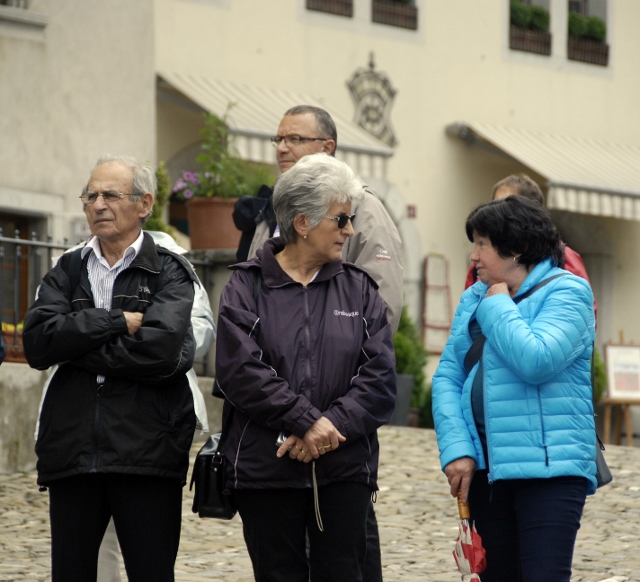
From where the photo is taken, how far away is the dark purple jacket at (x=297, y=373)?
4312 millimetres

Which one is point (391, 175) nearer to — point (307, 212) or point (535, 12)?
point (535, 12)

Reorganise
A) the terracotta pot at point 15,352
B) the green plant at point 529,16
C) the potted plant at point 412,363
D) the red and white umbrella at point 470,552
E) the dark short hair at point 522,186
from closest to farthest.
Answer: the red and white umbrella at point 470,552 < the dark short hair at point 522,186 < the terracotta pot at point 15,352 < the potted plant at point 412,363 < the green plant at point 529,16

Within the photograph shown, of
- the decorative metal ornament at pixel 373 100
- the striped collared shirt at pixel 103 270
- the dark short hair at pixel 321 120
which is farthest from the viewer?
the decorative metal ornament at pixel 373 100

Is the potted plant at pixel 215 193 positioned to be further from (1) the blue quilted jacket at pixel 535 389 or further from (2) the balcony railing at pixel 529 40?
(2) the balcony railing at pixel 529 40

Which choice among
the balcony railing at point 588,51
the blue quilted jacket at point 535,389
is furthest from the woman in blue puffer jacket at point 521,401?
the balcony railing at point 588,51

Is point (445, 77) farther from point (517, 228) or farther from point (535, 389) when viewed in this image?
point (535, 389)

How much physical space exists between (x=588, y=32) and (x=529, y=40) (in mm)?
1167

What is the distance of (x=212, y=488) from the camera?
4535mm

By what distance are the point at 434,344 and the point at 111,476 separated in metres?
13.1

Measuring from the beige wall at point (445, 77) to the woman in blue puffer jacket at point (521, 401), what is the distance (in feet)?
35.1

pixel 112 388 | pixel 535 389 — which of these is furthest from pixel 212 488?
pixel 535 389

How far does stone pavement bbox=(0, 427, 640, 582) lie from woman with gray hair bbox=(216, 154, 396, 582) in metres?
2.33

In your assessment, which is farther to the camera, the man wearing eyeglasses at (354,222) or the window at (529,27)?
the window at (529,27)

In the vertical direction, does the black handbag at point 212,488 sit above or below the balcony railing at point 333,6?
below
